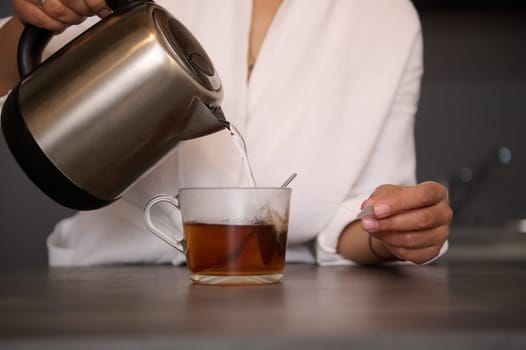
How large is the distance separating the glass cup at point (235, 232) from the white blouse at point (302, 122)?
354 millimetres

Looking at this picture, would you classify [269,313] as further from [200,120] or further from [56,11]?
[56,11]

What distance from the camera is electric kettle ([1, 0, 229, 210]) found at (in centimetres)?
68

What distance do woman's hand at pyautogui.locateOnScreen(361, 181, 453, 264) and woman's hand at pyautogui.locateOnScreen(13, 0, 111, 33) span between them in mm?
379

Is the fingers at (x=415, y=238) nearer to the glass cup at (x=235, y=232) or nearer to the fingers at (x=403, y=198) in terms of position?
the fingers at (x=403, y=198)

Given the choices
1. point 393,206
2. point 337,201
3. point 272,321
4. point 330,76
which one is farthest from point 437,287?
point 330,76

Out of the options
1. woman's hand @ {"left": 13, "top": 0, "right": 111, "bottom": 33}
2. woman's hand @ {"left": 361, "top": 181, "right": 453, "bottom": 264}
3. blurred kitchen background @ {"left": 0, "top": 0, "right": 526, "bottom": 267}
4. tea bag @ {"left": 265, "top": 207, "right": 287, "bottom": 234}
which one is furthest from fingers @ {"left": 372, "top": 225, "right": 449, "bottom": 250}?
blurred kitchen background @ {"left": 0, "top": 0, "right": 526, "bottom": 267}

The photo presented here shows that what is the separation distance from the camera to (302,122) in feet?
3.48

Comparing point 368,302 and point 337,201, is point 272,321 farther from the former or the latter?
point 337,201

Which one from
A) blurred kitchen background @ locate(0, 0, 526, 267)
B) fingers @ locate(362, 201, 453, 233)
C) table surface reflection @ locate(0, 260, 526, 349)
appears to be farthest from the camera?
blurred kitchen background @ locate(0, 0, 526, 267)

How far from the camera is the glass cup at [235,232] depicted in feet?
2.06

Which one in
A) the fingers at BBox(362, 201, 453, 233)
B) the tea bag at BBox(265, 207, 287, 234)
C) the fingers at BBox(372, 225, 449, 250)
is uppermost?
the tea bag at BBox(265, 207, 287, 234)

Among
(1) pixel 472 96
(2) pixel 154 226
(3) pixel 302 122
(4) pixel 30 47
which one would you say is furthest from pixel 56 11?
(1) pixel 472 96

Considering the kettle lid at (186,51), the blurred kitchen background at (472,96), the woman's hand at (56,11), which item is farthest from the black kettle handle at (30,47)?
the blurred kitchen background at (472,96)

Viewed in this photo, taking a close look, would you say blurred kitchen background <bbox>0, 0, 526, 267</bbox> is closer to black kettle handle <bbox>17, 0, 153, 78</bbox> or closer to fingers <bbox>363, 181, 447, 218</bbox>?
fingers <bbox>363, 181, 447, 218</bbox>
